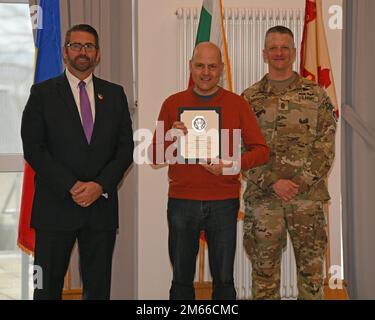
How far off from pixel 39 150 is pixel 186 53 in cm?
156

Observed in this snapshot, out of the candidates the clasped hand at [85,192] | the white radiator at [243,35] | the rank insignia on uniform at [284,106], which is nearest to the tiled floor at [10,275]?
the clasped hand at [85,192]

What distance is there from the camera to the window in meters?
3.98

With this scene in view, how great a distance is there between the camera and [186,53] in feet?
13.2

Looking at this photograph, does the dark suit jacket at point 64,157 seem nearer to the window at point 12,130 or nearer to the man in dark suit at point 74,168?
the man in dark suit at point 74,168

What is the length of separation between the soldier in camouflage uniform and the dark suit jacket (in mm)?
830

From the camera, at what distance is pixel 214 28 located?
3840 mm

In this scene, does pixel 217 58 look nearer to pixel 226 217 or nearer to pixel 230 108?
pixel 230 108

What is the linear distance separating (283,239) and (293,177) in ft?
1.17

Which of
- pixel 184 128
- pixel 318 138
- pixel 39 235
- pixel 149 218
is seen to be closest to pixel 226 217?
pixel 184 128

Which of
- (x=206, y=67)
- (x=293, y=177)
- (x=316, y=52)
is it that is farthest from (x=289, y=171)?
(x=316, y=52)

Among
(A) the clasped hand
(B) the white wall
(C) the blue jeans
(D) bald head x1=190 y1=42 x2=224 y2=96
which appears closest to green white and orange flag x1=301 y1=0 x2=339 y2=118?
(B) the white wall

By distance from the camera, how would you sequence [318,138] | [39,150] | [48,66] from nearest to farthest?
[39,150] < [318,138] < [48,66]

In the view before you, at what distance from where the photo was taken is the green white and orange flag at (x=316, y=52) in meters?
3.90

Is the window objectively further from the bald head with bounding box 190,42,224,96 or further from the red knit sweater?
the bald head with bounding box 190,42,224,96
